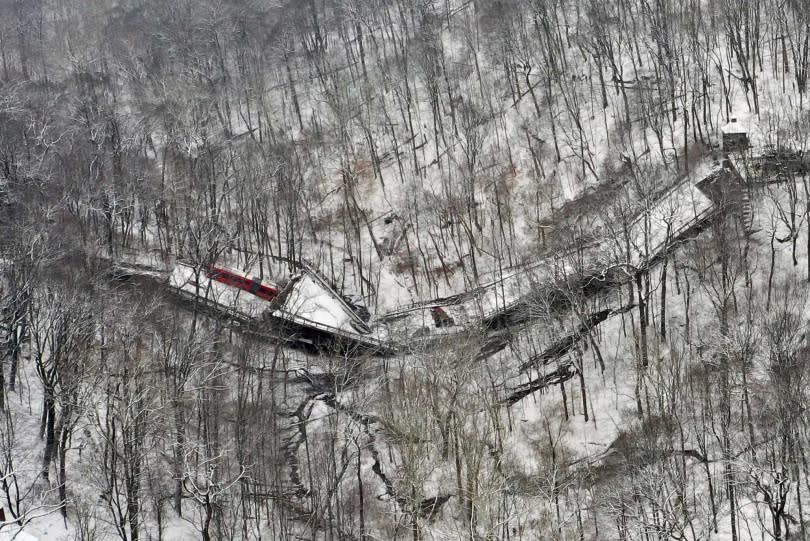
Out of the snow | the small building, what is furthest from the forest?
the small building

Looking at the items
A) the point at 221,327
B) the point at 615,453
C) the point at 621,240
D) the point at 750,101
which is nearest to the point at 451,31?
the point at 750,101

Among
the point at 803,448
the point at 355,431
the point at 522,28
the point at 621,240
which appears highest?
the point at 522,28

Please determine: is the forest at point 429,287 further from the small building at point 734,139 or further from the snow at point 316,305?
the small building at point 734,139

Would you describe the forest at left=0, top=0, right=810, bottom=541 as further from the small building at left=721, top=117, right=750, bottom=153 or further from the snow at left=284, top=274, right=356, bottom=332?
the small building at left=721, top=117, right=750, bottom=153

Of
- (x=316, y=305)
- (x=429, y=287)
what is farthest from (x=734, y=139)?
(x=316, y=305)

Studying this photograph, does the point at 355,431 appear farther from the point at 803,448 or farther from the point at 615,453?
the point at 803,448

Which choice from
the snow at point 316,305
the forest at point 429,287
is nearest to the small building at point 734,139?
the forest at point 429,287

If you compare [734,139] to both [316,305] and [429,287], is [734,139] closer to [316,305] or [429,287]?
[429,287]
